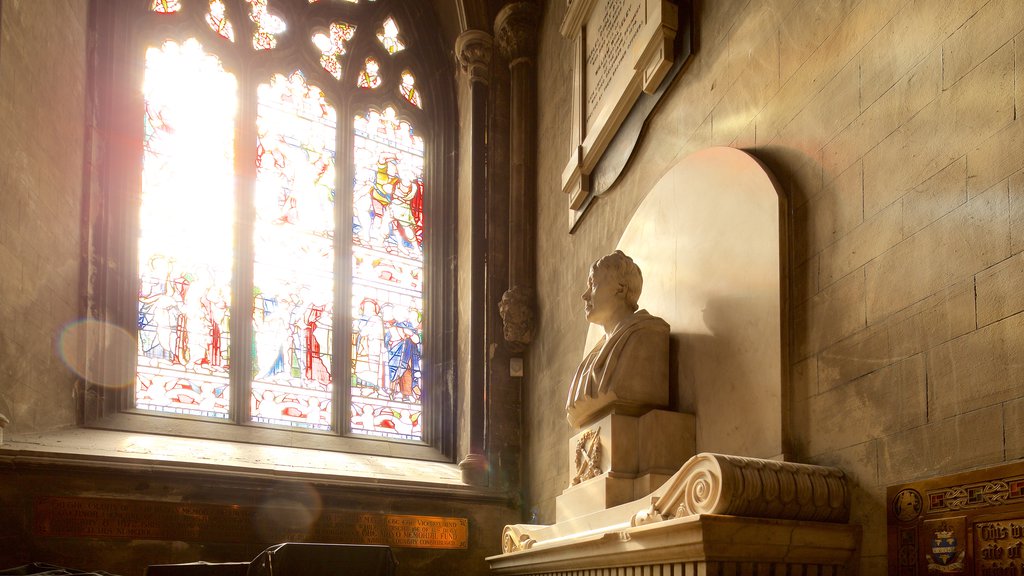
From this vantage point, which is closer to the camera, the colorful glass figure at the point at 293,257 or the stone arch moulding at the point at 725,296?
the stone arch moulding at the point at 725,296

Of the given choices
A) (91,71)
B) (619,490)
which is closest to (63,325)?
(91,71)

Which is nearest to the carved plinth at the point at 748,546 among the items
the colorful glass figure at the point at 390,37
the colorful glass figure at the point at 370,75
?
the colorful glass figure at the point at 370,75

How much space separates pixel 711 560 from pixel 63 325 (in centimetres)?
509

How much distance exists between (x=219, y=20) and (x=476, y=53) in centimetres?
225

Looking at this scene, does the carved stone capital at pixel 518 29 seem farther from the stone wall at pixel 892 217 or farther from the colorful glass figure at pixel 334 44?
the stone wall at pixel 892 217

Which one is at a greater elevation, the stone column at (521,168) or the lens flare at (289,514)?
the stone column at (521,168)

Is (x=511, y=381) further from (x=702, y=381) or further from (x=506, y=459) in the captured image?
(x=702, y=381)

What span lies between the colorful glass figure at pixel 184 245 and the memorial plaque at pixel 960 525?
5.48m

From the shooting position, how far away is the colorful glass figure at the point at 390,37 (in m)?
8.76

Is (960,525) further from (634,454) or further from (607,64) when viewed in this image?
(607,64)

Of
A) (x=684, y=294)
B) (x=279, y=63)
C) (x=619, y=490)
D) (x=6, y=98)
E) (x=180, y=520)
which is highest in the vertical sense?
(x=279, y=63)

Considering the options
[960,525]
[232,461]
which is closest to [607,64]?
[232,461]

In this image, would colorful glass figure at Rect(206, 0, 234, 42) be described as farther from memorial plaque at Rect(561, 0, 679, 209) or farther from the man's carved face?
the man's carved face

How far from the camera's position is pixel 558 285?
670cm
